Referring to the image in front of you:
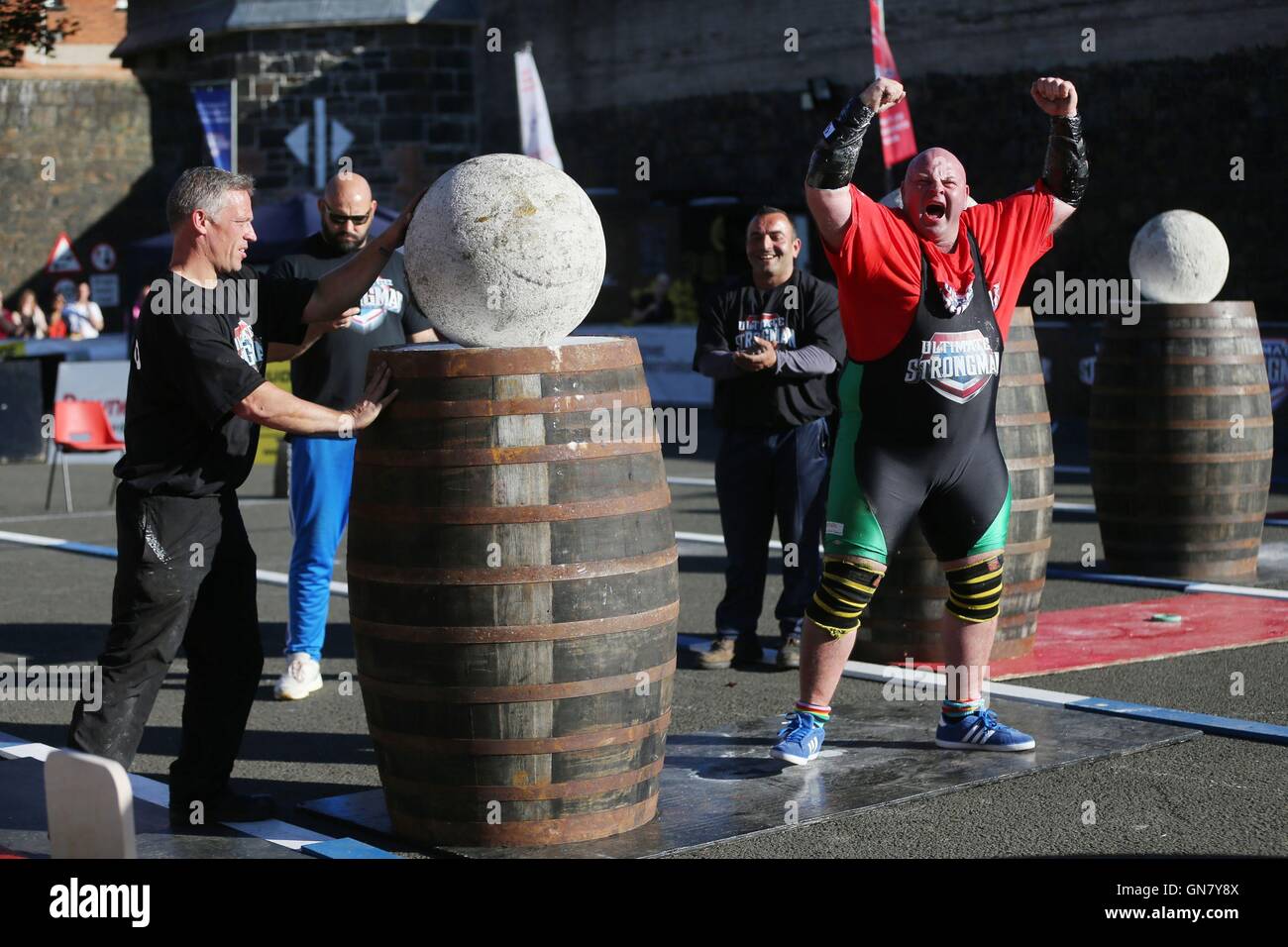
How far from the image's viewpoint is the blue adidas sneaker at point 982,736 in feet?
19.8

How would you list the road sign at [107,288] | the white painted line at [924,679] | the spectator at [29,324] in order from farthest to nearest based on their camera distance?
the road sign at [107,288] → the spectator at [29,324] → the white painted line at [924,679]

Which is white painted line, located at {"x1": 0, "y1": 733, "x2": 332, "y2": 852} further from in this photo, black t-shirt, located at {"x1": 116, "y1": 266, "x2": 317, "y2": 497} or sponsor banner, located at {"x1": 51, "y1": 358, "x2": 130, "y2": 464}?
sponsor banner, located at {"x1": 51, "y1": 358, "x2": 130, "y2": 464}

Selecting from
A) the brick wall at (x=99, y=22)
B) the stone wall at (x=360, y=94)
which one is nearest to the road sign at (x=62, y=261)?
the stone wall at (x=360, y=94)

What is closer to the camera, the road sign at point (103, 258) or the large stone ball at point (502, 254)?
the large stone ball at point (502, 254)

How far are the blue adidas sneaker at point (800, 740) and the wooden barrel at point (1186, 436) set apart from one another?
4.49 meters

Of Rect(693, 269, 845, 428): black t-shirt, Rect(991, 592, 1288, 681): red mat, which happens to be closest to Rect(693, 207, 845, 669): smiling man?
Rect(693, 269, 845, 428): black t-shirt

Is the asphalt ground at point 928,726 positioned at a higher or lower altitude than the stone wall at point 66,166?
lower

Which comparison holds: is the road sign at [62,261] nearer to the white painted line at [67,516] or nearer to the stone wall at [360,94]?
the stone wall at [360,94]

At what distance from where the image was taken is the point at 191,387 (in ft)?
16.6

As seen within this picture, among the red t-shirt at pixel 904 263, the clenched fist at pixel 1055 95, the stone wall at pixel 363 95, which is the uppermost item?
the stone wall at pixel 363 95

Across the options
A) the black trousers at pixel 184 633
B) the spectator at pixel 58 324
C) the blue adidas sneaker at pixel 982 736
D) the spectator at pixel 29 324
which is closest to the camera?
the black trousers at pixel 184 633

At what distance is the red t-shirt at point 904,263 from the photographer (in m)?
5.73

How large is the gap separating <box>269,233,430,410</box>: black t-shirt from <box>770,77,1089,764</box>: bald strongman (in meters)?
2.21

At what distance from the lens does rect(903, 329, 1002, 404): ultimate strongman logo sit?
580 cm
